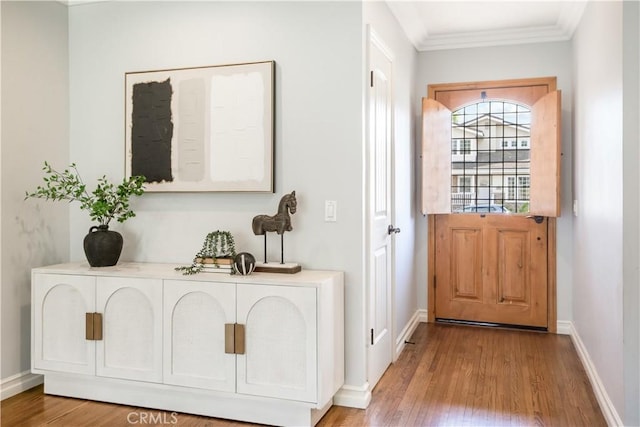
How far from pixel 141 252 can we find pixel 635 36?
2913 mm

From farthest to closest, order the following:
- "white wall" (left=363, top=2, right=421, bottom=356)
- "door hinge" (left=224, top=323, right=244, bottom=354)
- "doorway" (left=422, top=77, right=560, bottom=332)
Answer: "doorway" (left=422, top=77, right=560, bottom=332) → "white wall" (left=363, top=2, right=421, bottom=356) → "door hinge" (left=224, top=323, right=244, bottom=354)

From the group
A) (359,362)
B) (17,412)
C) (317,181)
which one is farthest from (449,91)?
(17,412)

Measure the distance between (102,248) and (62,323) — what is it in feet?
1.56

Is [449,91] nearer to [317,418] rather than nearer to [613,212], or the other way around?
[613,212]

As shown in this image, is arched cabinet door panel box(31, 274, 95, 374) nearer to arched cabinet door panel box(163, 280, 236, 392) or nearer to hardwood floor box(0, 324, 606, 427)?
hardwood floor box(0, 324, 606, 427)

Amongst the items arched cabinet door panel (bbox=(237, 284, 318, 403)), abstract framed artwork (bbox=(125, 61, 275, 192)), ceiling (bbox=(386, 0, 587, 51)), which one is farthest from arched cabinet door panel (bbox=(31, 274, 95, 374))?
ceiling (bbox=(386, 0, 587, 51))

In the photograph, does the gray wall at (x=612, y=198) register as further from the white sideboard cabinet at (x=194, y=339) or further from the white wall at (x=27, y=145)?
the white wall at (x=27, y=145)

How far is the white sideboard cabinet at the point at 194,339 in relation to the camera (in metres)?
2.62

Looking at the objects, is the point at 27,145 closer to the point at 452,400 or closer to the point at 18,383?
the point at 18,383

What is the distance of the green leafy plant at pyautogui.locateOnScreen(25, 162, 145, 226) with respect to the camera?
10.2ft

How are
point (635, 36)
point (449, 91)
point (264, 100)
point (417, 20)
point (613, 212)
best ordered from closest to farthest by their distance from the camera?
point (635, 36) < point (613, 212) < point (264, 100) < point (417, 20) < point (449, 91)

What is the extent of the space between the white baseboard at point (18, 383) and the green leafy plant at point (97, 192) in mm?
1012

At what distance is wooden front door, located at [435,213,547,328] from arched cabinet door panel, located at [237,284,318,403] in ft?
8.49

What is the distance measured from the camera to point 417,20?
163 inches
